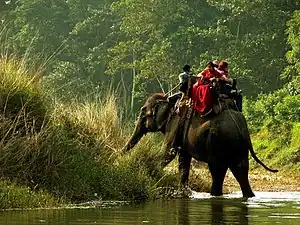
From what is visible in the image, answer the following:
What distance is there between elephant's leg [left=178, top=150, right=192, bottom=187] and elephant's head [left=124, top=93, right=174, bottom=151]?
3.44 ft

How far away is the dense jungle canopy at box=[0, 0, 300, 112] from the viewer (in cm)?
3844

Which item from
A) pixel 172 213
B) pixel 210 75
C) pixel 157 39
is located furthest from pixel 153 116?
pixel 157 39

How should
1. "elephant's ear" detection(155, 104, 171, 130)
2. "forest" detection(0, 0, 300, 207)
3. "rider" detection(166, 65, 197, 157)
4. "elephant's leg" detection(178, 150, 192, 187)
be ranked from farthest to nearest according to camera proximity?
"forest" detection(0, 0, 300, 207), "elephant's ear" detection(155, 104, 171, 130), "rider" detection(166, 65, 197, 157), "elephant's leg" detection(178, 150, 192, 187)

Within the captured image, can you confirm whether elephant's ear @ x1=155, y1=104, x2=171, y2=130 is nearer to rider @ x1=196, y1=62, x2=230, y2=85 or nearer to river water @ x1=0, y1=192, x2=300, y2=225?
rider @ x1=196, y1=62, x2=230, y2=85

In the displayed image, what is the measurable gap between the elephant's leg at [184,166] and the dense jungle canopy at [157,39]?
16.8 meters

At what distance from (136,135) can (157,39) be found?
999 inches

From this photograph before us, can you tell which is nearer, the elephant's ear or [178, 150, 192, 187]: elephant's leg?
[178, 150, 192, 187]: elephant's leg

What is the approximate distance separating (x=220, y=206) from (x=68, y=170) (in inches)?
86.3

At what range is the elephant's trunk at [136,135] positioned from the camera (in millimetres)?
15130

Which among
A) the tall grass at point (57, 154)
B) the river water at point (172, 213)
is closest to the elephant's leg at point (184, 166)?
the tall grass at point (57, 154)

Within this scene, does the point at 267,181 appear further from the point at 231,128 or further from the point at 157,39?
the point at 157,39

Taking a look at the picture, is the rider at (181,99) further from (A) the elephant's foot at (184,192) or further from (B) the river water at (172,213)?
(B) the river water at (172,213)

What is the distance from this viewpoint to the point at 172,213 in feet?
35.4

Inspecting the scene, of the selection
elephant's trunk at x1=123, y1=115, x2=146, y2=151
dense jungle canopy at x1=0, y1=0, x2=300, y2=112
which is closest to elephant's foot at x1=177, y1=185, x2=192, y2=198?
elephant's trunk at x1=123, y1=115, x2=146, y2=151
